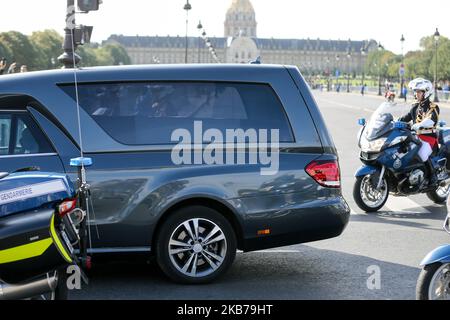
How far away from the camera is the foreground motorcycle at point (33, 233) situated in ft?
14.2

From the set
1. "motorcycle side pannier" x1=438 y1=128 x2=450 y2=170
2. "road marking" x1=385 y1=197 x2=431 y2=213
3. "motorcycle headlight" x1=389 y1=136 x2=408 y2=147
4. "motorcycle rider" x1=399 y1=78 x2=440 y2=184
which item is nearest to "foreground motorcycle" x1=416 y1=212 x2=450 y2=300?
"motorcycle headlight" x1=389 y1=136 x2=408 y2=147

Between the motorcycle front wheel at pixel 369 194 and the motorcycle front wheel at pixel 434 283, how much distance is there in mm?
5272

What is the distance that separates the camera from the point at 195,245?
6.11 meters

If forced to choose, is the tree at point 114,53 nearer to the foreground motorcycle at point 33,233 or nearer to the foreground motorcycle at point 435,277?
the foreground motorcycle at point 33,233

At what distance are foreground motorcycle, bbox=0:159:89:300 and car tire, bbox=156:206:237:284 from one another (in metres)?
1.57

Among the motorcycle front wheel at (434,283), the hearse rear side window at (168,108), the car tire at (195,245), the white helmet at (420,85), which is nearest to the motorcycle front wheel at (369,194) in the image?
the white helmet at (420,85)

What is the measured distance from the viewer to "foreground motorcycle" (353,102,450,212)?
10016 millimetres

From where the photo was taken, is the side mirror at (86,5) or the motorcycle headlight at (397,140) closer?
the motorcycle headlight at (397,140)

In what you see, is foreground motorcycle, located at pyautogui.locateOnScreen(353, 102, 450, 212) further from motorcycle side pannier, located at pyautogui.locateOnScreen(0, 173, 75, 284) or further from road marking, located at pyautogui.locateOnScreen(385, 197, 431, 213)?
motorcycle side pannier, located at pyautogui.locateOnScreen(0, 173, 75, 284)

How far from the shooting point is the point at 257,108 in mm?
6281

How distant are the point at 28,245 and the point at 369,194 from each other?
648cm

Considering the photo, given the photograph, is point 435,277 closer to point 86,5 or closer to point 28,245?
point 28,245
